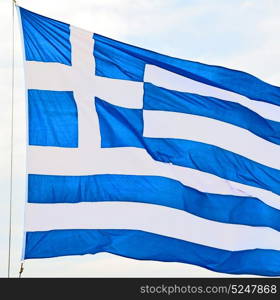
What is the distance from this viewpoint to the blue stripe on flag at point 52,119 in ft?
55.5

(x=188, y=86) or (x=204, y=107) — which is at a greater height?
(x=188, y=86)

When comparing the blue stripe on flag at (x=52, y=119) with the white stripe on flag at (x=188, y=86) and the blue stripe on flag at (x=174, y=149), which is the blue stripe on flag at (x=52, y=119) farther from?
the white stripe on flag at (x=188, y=86)

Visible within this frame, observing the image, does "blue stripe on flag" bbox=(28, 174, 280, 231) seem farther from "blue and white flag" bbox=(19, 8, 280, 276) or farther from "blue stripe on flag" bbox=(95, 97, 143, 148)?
"blue stripe on flag" bbox=(95, 97, 143, 148)

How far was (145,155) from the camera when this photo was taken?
57.0ft

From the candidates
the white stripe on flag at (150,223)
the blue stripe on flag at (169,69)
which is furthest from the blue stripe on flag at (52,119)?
the white stripe on flag at (150,223)

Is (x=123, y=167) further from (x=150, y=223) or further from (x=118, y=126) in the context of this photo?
(x=150, y=223)

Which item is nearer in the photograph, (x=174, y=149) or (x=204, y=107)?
(x=174, y=149)

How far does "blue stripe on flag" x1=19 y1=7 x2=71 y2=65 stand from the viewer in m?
17.5

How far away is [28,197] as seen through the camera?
53.8ft

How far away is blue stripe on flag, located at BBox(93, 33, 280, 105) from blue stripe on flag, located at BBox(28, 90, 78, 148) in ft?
3.23

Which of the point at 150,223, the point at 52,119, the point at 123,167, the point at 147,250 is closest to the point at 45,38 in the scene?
the point at 52,119

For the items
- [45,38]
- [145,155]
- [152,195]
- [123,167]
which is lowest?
[152,195]

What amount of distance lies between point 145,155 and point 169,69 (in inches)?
74.4
